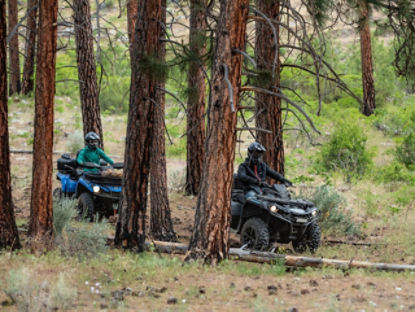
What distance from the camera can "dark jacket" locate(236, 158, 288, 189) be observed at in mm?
11516

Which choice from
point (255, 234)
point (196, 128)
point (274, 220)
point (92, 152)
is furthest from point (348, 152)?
point (255, 234)

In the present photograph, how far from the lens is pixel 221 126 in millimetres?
8781

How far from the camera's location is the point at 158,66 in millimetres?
9656

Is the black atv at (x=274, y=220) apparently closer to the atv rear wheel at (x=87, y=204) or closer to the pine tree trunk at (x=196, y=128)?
the atv rear wheel at (x=87, y=204)

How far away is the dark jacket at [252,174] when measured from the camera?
11516mm

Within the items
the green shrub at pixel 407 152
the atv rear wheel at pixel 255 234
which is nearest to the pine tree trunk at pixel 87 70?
the atv rear wheel at pixel 255 234

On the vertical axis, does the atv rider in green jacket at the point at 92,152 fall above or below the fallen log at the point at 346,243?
above

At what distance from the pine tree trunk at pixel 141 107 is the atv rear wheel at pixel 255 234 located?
6.24 feet

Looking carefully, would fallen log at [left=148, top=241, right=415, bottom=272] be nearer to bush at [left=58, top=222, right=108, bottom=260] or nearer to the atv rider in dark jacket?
bush at [left=58, top=222, right=108, bottom=260]

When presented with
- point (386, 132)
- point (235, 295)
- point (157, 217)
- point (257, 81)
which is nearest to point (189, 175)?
point (157, 217)

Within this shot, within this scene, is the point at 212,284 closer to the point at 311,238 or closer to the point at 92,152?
the point at 311,238

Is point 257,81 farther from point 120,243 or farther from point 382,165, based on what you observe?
point 382,165

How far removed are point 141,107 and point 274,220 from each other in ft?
9.70

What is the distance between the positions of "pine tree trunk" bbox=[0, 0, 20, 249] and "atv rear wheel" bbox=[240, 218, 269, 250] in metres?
3.77
